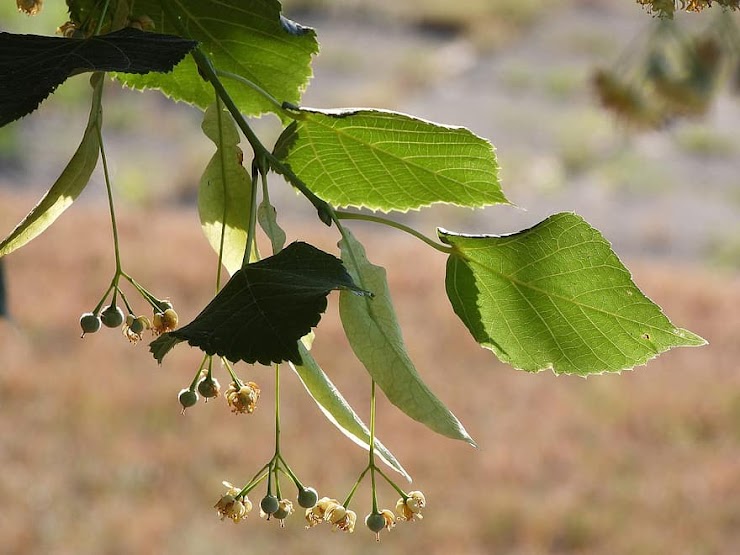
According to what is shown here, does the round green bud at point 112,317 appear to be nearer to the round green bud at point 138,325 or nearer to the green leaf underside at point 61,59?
the round green bud at point 138,325

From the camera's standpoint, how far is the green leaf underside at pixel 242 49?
538mm

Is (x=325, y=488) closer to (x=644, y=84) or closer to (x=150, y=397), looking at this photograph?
(x=150, y=397)

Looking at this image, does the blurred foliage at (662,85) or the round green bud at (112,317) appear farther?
the blurred foliage at (662,85)

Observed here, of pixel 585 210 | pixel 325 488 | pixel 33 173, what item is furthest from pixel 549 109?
pixel 325 488

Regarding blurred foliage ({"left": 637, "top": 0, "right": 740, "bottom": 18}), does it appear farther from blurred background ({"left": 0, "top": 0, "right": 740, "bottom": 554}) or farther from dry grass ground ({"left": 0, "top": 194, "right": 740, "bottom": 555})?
dry grass ground ({"left": 0, "top": 194, "right": 740, "bottom": 555})

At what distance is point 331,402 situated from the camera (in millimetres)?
413

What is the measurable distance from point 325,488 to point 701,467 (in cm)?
123

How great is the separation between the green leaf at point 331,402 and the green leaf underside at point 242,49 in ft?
0.59

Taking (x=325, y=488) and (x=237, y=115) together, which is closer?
(x=237, y=115)

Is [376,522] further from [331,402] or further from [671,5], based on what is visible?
[671,5]

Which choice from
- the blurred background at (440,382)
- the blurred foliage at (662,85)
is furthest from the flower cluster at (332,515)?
the blurred foliage at (662,85)

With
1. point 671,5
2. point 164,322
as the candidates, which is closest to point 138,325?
point 164,322

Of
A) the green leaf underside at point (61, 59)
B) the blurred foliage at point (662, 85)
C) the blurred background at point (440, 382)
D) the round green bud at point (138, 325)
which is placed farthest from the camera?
the blurred background at point (440, 382)

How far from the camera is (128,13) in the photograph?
1.57 feet
